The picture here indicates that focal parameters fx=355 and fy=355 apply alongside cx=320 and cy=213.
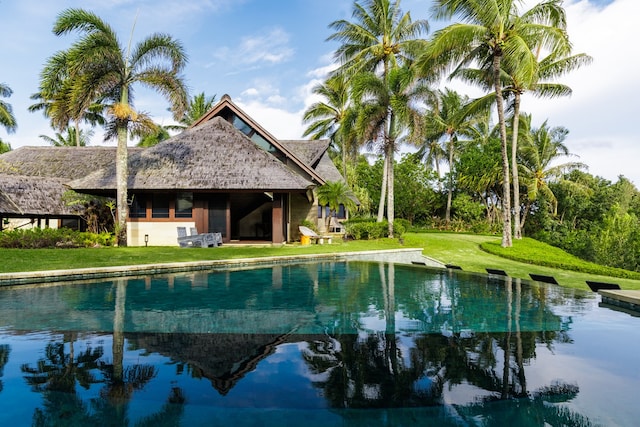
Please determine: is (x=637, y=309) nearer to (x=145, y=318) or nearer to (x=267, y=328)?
(x=267, y=328)

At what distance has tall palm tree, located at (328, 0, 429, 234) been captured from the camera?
839 inches

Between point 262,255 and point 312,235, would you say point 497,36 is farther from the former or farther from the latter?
point 262,255

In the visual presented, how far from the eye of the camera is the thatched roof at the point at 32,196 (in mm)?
17797

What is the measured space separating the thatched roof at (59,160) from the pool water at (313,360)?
59.4 feet

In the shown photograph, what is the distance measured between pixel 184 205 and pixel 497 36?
650 inches

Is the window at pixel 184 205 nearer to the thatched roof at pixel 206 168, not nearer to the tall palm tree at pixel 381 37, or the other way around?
the thatched roof at pixel 206 168

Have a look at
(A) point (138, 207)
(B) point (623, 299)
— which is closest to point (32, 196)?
(A) point (138, 207)

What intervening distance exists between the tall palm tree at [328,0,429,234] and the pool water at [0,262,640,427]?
15.0 m

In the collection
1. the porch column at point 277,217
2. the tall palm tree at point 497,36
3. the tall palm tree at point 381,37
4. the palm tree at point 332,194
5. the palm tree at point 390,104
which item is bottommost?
the porch column at point 277,217

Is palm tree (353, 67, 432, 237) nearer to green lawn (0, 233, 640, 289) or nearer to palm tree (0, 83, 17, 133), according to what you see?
green lawn (0, 233, 640, 289)

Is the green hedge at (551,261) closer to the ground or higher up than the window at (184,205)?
closer to the ground

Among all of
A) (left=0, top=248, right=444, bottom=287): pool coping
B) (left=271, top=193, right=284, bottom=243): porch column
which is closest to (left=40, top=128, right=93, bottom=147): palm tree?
(left=271, top=193, right=284, bottom=243): porch column

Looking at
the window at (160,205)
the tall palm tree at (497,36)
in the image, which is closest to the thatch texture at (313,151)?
the window at (160,205)

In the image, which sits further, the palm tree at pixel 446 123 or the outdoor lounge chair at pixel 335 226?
the palm tree at pixel 446 123
